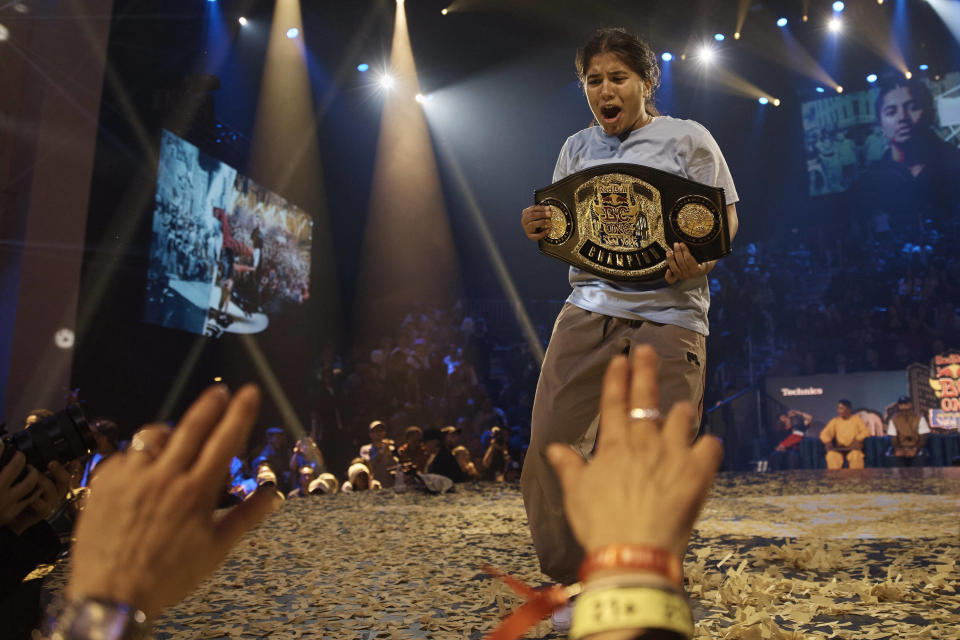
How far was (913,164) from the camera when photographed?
1399cm

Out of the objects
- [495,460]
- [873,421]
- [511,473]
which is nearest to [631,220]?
[495,460]

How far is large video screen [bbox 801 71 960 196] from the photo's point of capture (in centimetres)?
1349

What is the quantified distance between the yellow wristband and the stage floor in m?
1.55

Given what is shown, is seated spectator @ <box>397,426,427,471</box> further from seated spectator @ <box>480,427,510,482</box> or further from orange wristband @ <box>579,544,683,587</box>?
orange wristband @ <box>579,544,683,587</box>

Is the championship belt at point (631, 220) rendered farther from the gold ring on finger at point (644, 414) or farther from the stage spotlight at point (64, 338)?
the stage spotlight at point (64, 338)

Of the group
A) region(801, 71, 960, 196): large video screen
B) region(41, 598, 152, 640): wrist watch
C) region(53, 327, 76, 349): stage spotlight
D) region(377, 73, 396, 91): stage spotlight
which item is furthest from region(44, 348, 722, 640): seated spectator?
region(801, 71, 960, 196): large video screen

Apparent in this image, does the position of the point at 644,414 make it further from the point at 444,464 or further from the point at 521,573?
the point at 444,464

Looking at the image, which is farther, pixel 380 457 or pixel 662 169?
pixel 380 457

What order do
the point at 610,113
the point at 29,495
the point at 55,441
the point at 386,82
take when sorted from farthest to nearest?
the point at 386,82
the point at 610,113
the point at 55,441
the point at 29,495

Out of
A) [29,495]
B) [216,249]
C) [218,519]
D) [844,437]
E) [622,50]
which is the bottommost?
[844,437]

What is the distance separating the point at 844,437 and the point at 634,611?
11815mm

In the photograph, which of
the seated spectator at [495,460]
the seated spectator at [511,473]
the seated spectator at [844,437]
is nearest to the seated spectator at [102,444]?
the seated spectator at [495,460]

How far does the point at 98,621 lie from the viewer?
0.50m

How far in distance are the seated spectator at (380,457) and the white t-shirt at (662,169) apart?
5758 mm
